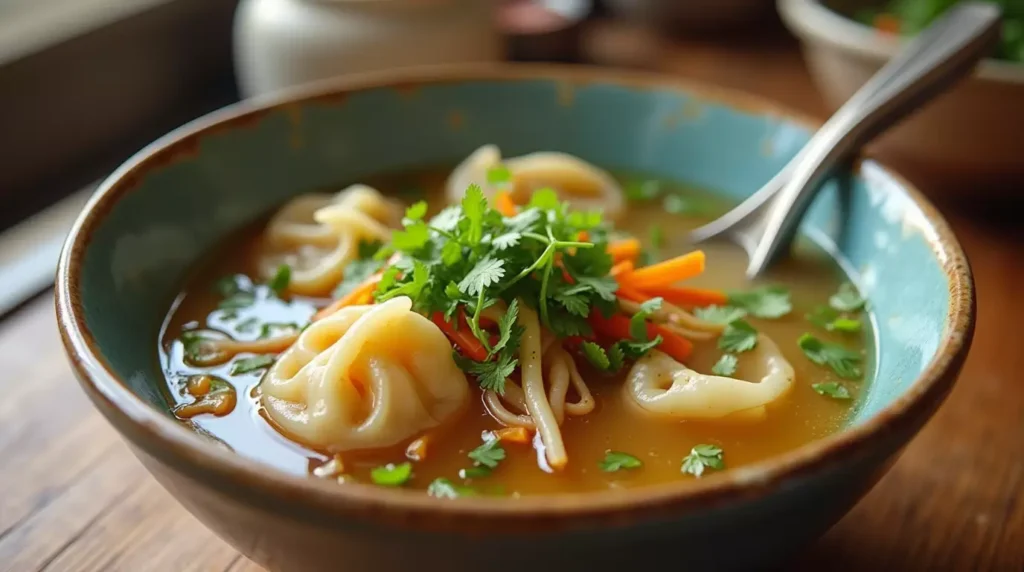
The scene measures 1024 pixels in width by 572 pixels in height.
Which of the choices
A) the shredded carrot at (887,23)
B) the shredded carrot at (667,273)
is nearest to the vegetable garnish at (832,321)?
the shredded carrot at (667,273)

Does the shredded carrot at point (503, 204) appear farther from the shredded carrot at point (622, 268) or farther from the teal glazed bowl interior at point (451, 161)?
the teal glazed bowl interior at point (451, 161)

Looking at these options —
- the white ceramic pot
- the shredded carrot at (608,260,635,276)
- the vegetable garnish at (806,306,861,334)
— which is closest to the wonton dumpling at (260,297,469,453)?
the shredded carrot at (608,260,635,276)

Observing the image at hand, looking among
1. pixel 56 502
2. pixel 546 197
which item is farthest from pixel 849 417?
pixel 56 502

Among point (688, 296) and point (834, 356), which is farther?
point (688, 296)

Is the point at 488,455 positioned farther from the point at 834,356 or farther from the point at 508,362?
the point at 834,356

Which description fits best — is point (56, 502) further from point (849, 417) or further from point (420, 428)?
point (849, 417)

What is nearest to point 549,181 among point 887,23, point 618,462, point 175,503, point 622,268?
point 622,268
